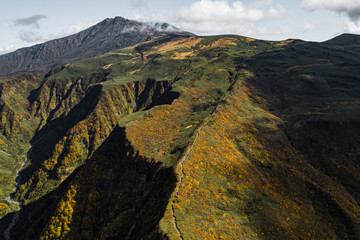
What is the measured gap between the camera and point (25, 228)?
11356cm

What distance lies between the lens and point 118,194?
72.8m

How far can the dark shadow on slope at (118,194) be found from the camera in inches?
2101

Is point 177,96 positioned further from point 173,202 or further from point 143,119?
point 173,202

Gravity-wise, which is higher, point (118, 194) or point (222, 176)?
point (222, 176)

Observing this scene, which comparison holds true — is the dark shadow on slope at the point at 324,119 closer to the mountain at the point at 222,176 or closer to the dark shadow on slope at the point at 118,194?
the mountain at the point at 222,176

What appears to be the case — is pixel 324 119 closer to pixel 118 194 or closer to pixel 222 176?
pixel 222 176

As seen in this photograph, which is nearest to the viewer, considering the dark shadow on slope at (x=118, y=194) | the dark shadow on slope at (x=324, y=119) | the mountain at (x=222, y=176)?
the mountain at (x=222, y=176)

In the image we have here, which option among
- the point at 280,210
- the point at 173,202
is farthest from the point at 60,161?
the point at 280,210

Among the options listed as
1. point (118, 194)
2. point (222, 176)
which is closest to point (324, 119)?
point (222, 176)

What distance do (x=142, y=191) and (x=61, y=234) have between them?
127 feet

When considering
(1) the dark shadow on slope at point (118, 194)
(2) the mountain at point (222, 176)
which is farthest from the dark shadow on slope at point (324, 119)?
(1) the dark shadow on slope at point (118, 194)

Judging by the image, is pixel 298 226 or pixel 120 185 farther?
pixel 120 185

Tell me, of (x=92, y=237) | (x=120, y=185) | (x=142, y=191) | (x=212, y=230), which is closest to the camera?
(x=212, y=230)

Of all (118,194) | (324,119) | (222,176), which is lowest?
(118,194)
